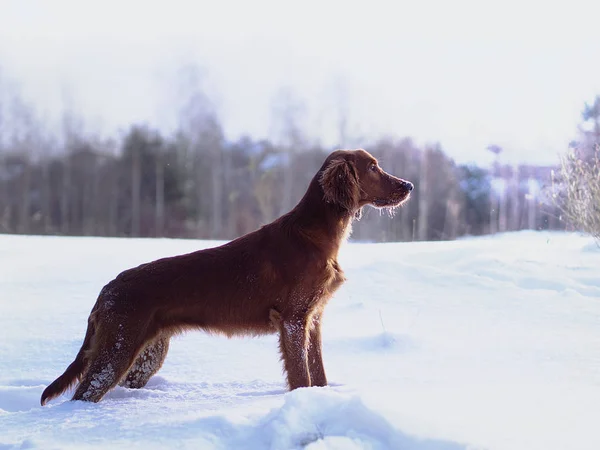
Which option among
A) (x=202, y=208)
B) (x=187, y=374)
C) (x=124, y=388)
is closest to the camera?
(x=124, y=388)

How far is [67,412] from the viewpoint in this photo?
3021 mm

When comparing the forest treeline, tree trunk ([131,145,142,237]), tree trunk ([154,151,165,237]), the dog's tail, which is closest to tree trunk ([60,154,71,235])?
the forest treeline

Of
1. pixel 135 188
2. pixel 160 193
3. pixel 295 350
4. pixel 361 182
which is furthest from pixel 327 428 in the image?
pixel 135 188

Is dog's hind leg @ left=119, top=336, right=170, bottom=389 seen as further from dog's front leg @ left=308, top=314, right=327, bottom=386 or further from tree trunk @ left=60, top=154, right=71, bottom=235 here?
tree trunk @ left=60, top=154, right=71, bottom=235

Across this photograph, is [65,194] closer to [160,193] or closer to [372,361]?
[160,193]

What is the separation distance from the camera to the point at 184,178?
23.5m

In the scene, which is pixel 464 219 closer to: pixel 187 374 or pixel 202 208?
pixel 202 208

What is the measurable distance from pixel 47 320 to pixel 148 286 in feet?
8.25

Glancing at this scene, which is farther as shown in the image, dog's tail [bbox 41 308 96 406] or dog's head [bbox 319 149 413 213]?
dog's head [bbox 319 149 413 213]

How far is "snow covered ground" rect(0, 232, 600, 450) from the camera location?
2.38m

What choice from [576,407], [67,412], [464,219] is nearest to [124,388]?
[67,412]

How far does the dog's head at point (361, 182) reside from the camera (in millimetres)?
3711

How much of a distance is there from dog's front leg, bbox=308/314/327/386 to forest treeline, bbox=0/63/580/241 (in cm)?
1849

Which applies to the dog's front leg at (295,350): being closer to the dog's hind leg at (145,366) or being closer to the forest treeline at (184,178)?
the dog's hind leg at (145,366)
